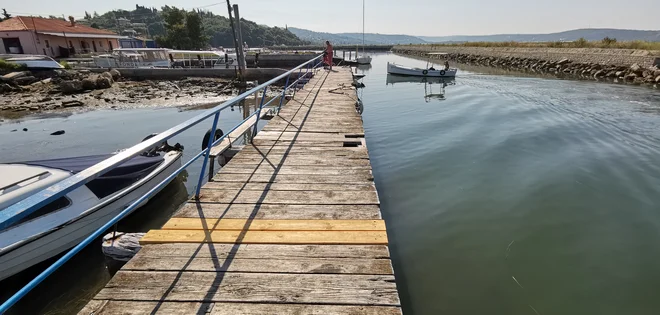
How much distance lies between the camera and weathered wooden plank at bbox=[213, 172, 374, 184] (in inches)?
181

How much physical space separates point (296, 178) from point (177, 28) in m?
59.4

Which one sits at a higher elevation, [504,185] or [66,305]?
[504,185]

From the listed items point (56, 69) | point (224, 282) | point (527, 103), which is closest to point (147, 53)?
point (56, 69)

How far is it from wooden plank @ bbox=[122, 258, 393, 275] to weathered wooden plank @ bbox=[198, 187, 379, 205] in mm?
1127

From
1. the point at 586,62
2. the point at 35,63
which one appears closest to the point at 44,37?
the point at 35,63

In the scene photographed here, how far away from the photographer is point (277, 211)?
148 inches

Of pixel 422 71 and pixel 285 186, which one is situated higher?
pixel 422 71

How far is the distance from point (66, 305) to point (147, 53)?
117 feet

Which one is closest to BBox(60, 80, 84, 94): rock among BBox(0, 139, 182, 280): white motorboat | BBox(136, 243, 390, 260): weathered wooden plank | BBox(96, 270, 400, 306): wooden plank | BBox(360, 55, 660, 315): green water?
BBox(0, 139, 182, 280): white motorboat

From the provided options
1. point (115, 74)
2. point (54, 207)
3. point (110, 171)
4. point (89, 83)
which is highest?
point (115, 74)

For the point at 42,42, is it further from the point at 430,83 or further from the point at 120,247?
the point at 120,247

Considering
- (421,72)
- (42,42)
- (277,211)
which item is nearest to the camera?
(277,211)

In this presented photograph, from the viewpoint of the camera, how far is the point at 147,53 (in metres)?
34.0

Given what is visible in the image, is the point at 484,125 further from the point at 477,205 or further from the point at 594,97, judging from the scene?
the point at 594,97
